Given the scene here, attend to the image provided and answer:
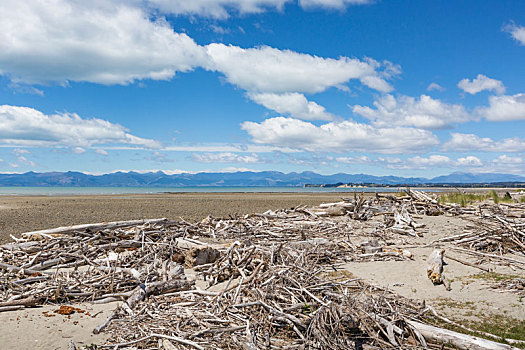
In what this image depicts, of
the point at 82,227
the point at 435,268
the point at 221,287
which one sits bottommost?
the point at 221,287

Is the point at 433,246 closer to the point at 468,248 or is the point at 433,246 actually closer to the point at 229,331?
the point at 468,248

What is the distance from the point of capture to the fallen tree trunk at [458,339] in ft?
17.1

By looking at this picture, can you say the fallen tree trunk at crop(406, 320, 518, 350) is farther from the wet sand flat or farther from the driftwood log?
the wet sand flat

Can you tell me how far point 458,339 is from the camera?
5.44m

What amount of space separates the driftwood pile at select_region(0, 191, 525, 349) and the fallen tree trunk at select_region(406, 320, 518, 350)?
1 cm

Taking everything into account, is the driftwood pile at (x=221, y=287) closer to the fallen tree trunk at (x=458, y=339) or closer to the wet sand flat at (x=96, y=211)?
the fallen tree trunk at (x=458, y=339)

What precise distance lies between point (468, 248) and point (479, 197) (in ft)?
48.0

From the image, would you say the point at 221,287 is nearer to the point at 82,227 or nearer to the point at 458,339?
the point at 458,339

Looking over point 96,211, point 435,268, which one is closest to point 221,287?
point 435,268

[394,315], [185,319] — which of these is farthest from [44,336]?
[394,315]

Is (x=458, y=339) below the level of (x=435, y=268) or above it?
below

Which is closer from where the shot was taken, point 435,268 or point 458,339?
point 458,339

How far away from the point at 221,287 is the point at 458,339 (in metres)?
4.82

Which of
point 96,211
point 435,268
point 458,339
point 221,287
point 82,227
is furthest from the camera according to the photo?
point 96,211
